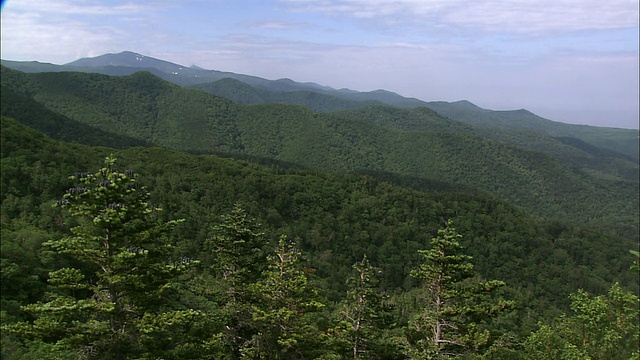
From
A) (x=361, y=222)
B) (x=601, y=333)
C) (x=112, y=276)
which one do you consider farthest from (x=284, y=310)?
(x=361, y=222)

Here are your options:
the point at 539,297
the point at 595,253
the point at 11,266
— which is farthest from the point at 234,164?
the point at 595,253

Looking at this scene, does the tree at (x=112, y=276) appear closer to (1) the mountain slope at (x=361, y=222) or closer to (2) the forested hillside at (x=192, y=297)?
(2) the forested hillside at (x=192, y=297)

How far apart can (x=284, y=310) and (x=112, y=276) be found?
6132 mm

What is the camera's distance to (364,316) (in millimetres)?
17984

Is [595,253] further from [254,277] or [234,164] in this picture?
[254,277]

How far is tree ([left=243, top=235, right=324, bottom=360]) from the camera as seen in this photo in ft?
46.0

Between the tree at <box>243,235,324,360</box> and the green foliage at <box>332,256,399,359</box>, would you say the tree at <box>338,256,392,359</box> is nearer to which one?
the green foliage at <box>332,256,399,359</box>

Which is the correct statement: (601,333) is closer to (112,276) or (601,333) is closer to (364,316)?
(364,316)

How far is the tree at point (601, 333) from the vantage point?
1524 cm

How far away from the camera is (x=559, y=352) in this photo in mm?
18188

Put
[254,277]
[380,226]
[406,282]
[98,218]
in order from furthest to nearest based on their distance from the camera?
[380,226] → [406,282] → [254,277] → [98,218]

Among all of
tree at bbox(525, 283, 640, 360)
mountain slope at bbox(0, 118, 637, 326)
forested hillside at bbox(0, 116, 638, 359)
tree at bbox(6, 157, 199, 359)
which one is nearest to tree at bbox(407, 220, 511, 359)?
forested hillside at bbox(0, 116, 638, 359)

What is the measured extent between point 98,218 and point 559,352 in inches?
838

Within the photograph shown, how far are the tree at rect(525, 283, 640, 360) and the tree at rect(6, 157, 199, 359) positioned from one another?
16.4 m
